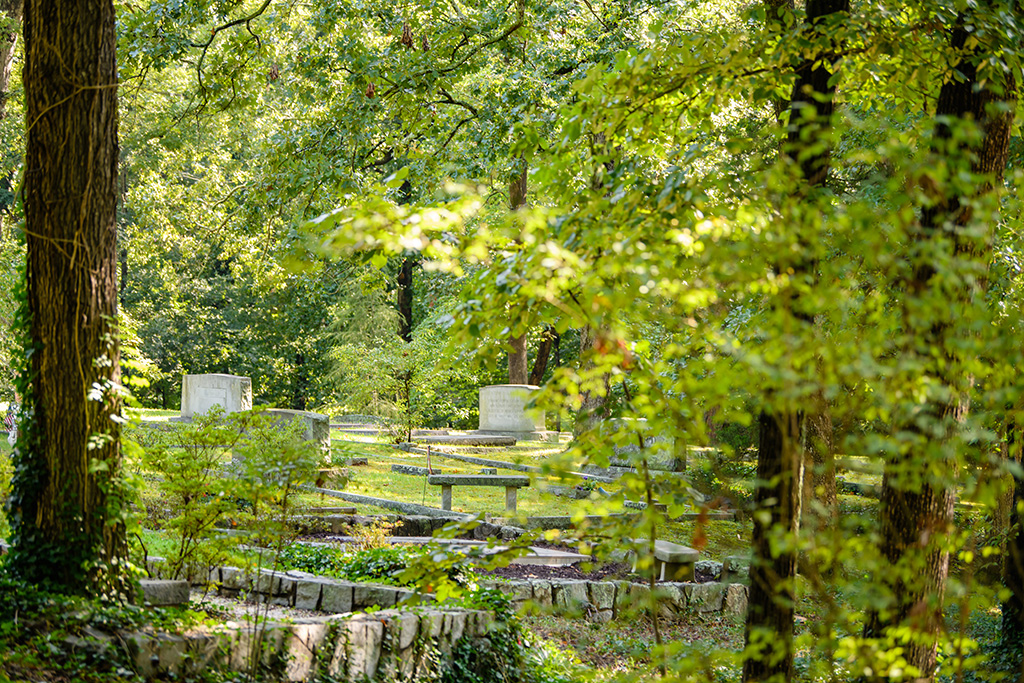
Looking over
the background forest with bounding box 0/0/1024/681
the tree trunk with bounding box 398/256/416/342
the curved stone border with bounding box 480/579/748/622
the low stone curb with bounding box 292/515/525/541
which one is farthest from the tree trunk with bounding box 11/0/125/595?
the tree trunk with bounding box 398/256/416/342

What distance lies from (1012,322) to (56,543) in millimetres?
4945

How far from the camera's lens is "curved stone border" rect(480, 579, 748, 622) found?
814 centimetres

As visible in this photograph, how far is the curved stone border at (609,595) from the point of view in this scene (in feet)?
26.7

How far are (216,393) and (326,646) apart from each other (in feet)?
56.5

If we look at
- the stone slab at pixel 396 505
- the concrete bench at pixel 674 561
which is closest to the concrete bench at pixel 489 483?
the stone slab at pixel 396 505

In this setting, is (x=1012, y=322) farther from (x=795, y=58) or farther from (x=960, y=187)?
(x=795, y=58)

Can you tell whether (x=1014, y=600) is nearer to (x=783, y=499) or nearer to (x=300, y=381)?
(x=783, y=499)

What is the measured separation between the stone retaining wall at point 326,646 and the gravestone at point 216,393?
52.2ft

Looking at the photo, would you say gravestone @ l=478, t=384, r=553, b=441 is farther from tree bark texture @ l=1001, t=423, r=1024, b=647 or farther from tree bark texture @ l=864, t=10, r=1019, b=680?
tree bark texture @ l=864, t=10, r=1019, b=680

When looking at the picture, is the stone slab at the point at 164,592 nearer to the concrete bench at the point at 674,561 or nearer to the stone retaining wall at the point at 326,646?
the stone retaining wall at the point at 326,646

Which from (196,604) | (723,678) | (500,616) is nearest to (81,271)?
(196,604)

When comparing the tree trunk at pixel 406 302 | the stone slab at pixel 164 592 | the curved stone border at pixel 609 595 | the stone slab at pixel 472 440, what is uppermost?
the tree trunk at pixel 406 302

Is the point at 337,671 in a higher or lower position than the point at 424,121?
lower

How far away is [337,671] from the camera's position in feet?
18.9
